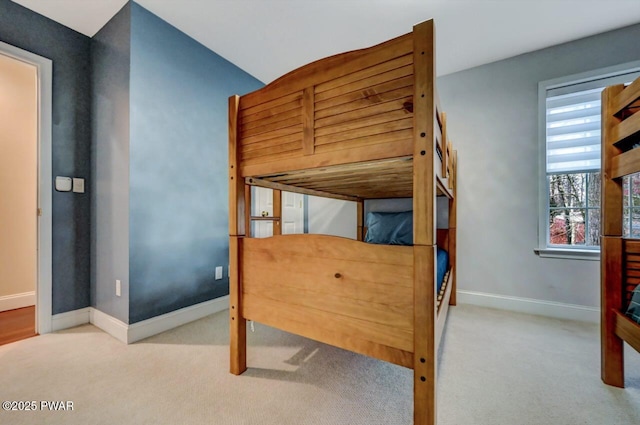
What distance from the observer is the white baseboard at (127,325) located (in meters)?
1.75

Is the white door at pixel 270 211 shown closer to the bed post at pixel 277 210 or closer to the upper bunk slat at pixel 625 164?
the bed post at pixel 277 210

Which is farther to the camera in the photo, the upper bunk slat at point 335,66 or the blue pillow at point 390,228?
the blue pillow at point 390,228

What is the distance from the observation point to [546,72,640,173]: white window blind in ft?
6.87

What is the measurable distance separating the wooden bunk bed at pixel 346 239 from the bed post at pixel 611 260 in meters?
0.77

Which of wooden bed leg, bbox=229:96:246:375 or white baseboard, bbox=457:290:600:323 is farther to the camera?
white baseboard, bbox=457:290:600:323

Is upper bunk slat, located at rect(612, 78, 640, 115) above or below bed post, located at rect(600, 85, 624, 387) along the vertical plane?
above

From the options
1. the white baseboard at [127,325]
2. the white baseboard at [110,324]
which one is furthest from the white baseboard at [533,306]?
the white baseboard at [110,324]

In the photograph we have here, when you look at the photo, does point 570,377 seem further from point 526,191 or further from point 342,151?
point 342,151

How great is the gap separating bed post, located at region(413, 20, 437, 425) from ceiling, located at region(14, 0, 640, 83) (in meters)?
1.38

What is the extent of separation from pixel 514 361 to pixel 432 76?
1.65 meters

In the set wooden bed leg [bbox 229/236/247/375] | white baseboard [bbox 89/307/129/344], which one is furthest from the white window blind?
white baseboard [bbox 89/307/129/344]

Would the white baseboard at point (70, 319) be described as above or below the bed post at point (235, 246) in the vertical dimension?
below

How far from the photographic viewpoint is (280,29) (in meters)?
2.08

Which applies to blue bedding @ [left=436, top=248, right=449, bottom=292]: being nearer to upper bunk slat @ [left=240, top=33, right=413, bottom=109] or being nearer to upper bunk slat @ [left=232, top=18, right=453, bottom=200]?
upper bunk slat @ [left=232, top=18, right=453, bottom=200]
